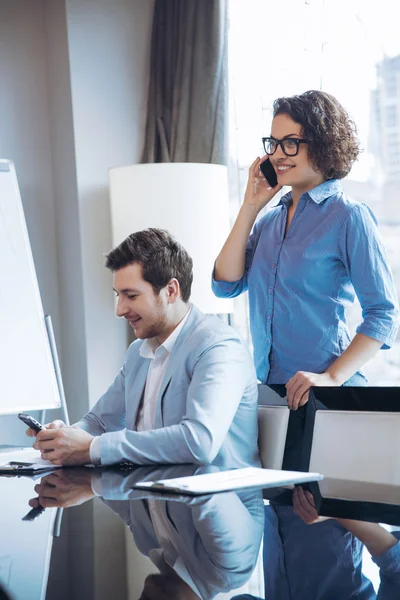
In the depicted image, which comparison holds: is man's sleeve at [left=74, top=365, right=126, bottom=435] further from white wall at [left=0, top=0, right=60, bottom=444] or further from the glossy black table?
white wall at [left=0, top=0, right=60, bottom=444]

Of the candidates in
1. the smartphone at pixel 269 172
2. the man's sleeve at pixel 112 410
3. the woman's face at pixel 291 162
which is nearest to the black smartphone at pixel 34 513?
the man's sleeve at pixel 112 410

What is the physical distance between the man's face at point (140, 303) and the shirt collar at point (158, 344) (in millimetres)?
31

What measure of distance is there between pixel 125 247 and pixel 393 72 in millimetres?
1266

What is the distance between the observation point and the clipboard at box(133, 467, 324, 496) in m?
1.31

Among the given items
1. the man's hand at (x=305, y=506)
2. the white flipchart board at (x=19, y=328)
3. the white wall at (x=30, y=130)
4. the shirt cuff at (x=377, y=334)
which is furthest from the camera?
the white wall at (x=30, y=130)

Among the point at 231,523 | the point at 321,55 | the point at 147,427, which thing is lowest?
the point at 147,427

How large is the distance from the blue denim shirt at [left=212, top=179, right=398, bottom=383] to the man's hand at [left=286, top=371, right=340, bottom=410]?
20cm

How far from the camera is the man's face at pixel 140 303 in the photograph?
2.06 meters

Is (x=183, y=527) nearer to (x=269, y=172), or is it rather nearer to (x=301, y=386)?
(x=301, y=386)

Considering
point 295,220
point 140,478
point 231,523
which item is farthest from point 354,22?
point 231,523

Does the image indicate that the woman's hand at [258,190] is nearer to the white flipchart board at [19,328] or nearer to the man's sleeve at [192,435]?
the man's sleeve at [192,435]

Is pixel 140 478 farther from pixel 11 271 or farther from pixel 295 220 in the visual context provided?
pixel 11 271

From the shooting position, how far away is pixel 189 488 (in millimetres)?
1301

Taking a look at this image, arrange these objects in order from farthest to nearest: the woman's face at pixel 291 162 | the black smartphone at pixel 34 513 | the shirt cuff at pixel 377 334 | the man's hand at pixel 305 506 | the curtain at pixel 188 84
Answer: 1. the curtain at pixel 188 84
2. the woman's face at pixel 291 162
3. the shirt cuff at pixel 377 334
4. the black smartphone at pixel 34 513
5. the man's hand at pixel 305 506
